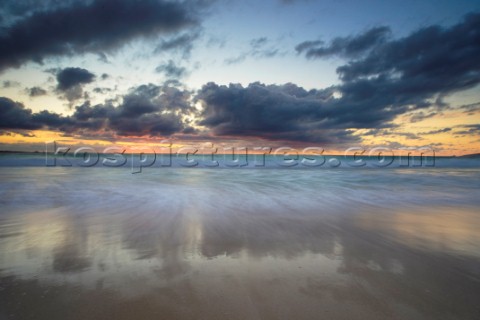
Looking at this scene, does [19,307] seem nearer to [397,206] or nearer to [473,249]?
[473,249]

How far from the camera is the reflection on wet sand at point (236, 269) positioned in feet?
7.93

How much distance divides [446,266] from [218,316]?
10.2 ft

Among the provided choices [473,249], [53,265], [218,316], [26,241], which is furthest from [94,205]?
[473,249]

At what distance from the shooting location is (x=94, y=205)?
7617 millimetres

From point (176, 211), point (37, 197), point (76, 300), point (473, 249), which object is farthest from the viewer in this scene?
point (37, 197)

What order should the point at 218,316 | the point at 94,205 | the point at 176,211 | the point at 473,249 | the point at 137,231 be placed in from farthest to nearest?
the point at 94,205
the point at 176,211
the point at 137,231
the point at 473,249
the point at 218,316

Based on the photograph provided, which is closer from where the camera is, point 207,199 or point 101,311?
point 101,311

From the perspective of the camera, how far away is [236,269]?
3277 mm

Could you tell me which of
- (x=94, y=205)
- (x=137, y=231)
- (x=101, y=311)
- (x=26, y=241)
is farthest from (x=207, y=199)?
(x=101, y=311)

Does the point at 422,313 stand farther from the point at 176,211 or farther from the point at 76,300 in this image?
the point at 176,211

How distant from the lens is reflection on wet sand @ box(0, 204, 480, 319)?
7.93ft

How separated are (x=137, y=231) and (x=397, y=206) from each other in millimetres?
7504

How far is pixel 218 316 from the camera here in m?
2.30

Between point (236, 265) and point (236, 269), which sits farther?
point (236, 265)
